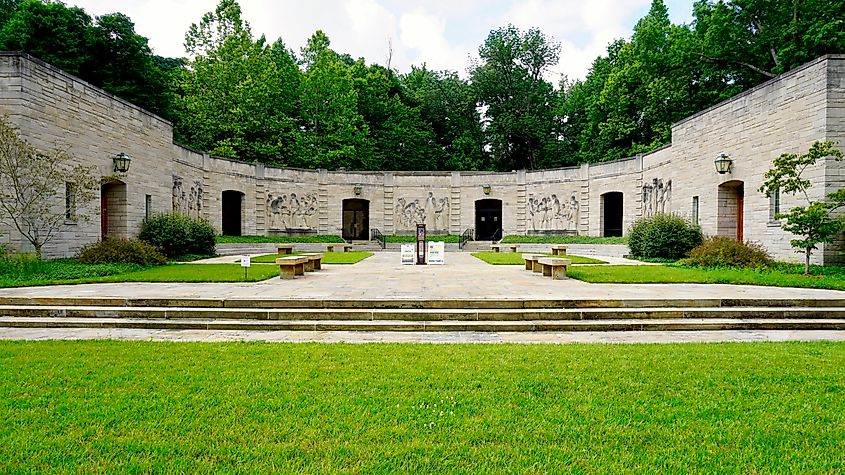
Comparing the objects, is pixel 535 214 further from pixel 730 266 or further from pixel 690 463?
pixel 690 463

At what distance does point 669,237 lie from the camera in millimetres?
18797

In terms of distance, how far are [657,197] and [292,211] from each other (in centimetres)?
1974

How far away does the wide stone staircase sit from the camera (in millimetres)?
7820

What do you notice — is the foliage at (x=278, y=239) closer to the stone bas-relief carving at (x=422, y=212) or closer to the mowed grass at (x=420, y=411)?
the stone bas-relief carving at (x=422, y=212)

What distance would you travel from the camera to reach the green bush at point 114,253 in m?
Result: 14.6

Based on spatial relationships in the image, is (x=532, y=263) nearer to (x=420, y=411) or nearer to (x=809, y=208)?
(x=809, y=208)

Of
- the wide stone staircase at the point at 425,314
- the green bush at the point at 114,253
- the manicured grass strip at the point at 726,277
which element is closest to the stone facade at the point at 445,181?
the green bush at the point at 114,253

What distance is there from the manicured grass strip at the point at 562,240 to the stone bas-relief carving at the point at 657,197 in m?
1.92

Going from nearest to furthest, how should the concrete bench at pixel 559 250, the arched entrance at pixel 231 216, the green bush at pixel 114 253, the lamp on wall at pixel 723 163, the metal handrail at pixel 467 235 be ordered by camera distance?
the green bush at pixel 114 253 → the lamp on wall at pixel 723 163 → the concrete bench at pixel 559 250 → the arched entrance at pixel 231 216 → the metal handrail at pixel 467 235

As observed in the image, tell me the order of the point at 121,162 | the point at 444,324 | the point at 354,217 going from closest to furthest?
the point at 444,324 < the point at 121,162 < the point at 354,217

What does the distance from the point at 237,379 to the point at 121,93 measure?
30.4 meters

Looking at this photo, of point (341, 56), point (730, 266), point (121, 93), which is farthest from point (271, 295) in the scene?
point (341, 56)

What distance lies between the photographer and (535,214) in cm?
3238

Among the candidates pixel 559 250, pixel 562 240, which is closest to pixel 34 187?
pixel 559 250
